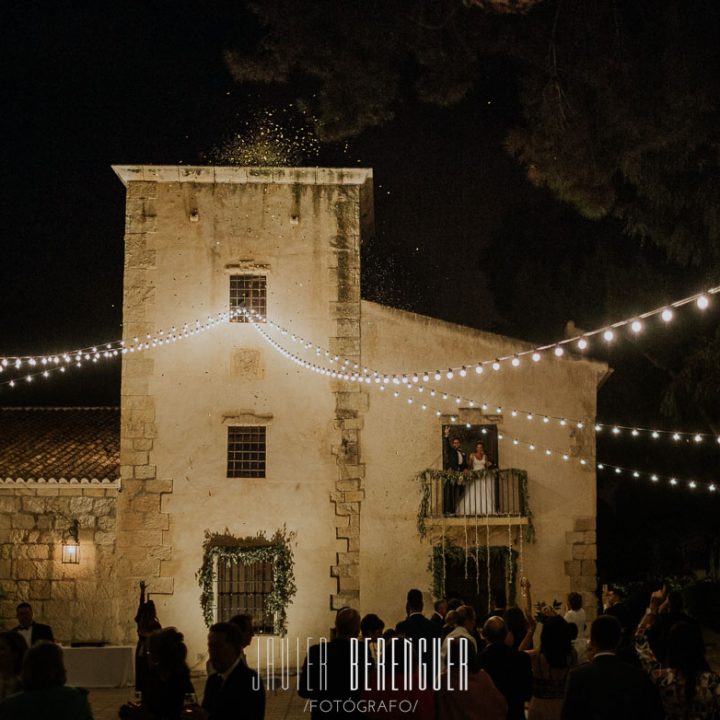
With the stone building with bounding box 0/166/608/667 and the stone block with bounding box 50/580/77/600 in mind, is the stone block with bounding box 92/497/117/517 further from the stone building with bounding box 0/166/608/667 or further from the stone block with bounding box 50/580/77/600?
the stone block with bounding box 50/580/77/600

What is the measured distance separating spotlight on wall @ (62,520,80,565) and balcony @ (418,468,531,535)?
18.7 ft

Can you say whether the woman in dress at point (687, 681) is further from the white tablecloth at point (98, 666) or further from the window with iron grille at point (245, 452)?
the window with iron grille at point (245, 452)

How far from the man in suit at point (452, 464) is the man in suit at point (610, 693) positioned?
35.0 feet

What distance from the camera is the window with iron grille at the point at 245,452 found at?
663 inches

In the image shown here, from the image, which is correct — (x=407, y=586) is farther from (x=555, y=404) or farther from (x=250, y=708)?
(x=250, y=708)

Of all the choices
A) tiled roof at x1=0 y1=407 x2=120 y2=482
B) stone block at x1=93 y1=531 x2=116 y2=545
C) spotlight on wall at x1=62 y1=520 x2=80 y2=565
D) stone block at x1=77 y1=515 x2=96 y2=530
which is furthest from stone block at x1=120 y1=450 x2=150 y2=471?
spotlight on wall at x1=62 y1=520 x2=80 y2=565

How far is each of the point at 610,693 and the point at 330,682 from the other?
5.63 ft

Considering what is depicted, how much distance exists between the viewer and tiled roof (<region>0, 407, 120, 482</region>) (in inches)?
657

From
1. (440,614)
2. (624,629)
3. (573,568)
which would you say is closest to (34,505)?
(440,614)

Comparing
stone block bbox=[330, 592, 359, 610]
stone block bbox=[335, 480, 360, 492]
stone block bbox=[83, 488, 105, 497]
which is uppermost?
stone block bbox=[335, 480, 360, 492]

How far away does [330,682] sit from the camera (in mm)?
6258

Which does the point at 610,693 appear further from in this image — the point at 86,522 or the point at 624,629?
the point at 86,522

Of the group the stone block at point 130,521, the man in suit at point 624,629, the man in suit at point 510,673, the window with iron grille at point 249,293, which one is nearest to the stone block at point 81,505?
the stone block at point 130,521

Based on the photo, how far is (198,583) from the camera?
1641 cm
